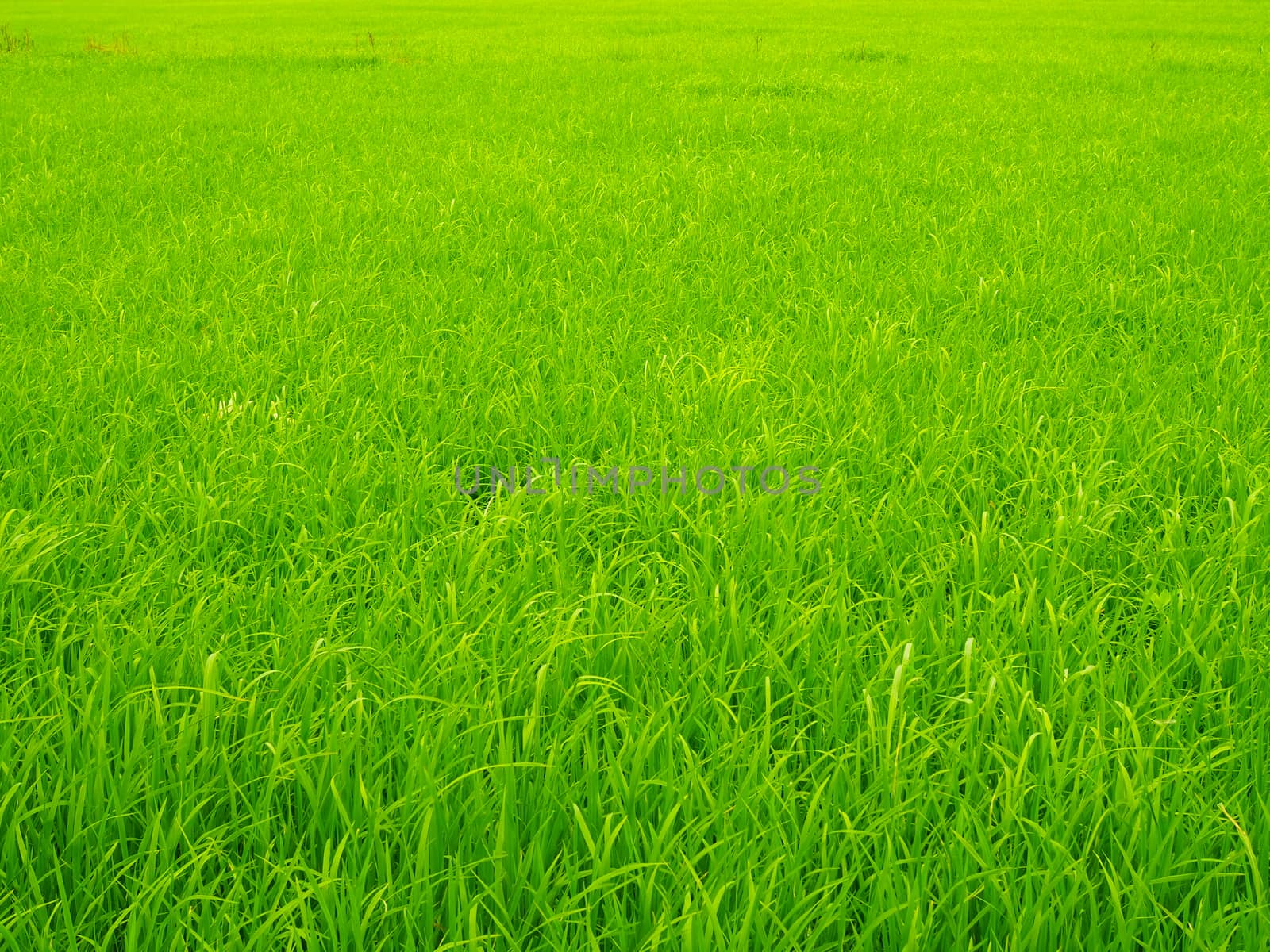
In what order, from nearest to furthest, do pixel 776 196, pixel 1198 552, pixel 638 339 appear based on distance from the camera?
pixel 1198 552 < pixel 638 339 < pixel 776 196

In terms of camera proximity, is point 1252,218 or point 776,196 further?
point 776,196

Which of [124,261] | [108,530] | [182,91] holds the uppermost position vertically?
[182,91]

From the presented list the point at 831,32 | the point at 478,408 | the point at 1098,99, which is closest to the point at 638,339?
the point at 478,408

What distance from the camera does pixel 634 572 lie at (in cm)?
201

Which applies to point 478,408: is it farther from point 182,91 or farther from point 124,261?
point 182,91

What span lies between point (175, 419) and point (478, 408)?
0.87m

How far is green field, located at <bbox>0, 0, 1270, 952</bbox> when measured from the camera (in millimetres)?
1201

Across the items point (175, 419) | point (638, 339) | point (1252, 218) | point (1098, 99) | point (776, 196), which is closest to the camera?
point (175, 419)

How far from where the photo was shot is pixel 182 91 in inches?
368

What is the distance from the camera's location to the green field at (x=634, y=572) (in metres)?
1.20

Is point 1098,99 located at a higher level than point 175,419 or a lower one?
higher
